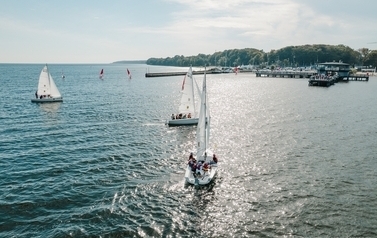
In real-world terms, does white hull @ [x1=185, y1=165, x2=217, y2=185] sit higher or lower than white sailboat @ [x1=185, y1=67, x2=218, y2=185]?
lower

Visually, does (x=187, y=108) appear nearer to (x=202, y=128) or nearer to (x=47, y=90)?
(x=202, y=128)

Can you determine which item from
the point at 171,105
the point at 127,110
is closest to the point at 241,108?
the point at 171,105

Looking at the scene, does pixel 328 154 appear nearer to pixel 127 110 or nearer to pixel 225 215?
pixel 225 215

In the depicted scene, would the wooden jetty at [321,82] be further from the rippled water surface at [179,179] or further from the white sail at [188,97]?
the white sail at [188,97]

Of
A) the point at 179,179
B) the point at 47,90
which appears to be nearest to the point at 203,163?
the point at 179,179

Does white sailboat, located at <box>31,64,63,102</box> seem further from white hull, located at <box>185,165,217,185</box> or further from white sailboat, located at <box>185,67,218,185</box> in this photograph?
white hull, located at <box>185,165,217,185</box>

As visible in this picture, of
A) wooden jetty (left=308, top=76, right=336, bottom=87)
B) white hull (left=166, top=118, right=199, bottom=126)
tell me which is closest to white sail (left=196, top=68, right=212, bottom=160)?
white hull (left=166, top=118, right=199, bottom=126)
